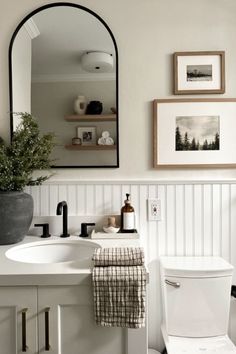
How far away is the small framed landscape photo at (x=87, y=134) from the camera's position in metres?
1.82

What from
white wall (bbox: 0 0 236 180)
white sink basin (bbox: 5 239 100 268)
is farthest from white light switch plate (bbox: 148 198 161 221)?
white sink basin (bbox: 5 239 100 268)

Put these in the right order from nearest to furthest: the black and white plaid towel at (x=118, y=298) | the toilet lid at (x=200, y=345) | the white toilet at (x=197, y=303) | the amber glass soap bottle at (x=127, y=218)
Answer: the black and white plaid towel at (x=118, y=298), the toilet lid at (x=200, y=345), the white toilet at (x=197, y=303), the amber glass soap bottle at (x=127, y=218)

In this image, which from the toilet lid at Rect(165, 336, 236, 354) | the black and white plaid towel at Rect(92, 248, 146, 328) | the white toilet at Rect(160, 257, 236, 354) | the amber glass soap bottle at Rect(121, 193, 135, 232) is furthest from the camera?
the amber glass soap bottle at Rect(121, 193, 135, 232)

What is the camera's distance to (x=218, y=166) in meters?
1.83

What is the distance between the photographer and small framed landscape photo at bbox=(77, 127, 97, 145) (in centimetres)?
182

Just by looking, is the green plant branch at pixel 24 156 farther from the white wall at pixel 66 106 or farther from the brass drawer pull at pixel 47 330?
the brass drawer pull at pixel 47 330

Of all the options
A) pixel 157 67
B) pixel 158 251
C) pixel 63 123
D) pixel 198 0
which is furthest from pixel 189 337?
pixel 198 0

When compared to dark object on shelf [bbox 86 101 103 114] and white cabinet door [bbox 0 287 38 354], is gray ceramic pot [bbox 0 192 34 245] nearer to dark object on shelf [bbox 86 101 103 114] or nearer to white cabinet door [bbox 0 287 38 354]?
white cabinet door [bbox 0 287 38 354]

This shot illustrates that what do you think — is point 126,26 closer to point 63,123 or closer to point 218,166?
point 63,123

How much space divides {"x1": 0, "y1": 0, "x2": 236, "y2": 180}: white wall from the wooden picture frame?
0.20 feet

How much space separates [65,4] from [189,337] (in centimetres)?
197

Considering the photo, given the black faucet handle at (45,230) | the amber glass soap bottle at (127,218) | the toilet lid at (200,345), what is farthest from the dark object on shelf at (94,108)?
the toilet lid at (200,345)

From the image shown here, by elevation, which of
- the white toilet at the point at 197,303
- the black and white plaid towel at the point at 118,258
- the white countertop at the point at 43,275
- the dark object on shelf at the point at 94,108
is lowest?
the white toilet at the point at 197,303

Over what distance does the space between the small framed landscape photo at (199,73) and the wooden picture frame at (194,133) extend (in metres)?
0.07
